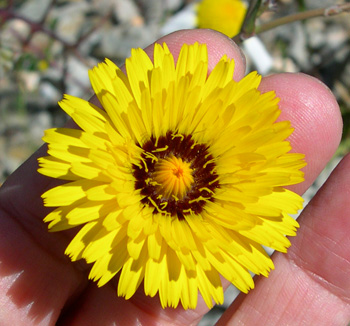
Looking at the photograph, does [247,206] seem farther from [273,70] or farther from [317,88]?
[273,70]

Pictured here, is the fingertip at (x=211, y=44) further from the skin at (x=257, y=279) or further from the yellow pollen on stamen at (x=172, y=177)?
the yellow pollen on stamen at (x=172, y=177)

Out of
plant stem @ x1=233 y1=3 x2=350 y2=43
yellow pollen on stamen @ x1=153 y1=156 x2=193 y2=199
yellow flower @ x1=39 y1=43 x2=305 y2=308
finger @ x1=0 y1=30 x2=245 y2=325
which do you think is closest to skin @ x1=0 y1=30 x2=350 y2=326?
finger @ x1=0 y1=30 x2=245 y2=325

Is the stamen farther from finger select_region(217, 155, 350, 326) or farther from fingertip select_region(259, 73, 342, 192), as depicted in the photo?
finger select_region(217, 155, 350, 326)

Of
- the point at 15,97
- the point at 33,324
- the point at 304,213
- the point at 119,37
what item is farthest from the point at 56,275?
the point at 119,37

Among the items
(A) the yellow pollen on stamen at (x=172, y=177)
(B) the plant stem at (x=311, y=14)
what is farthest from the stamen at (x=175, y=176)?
(B) the plant stem at (x=311, y=14)

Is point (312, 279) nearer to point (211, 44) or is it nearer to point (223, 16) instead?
point (211, 44)

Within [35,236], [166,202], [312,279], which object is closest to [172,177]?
[166,202]
